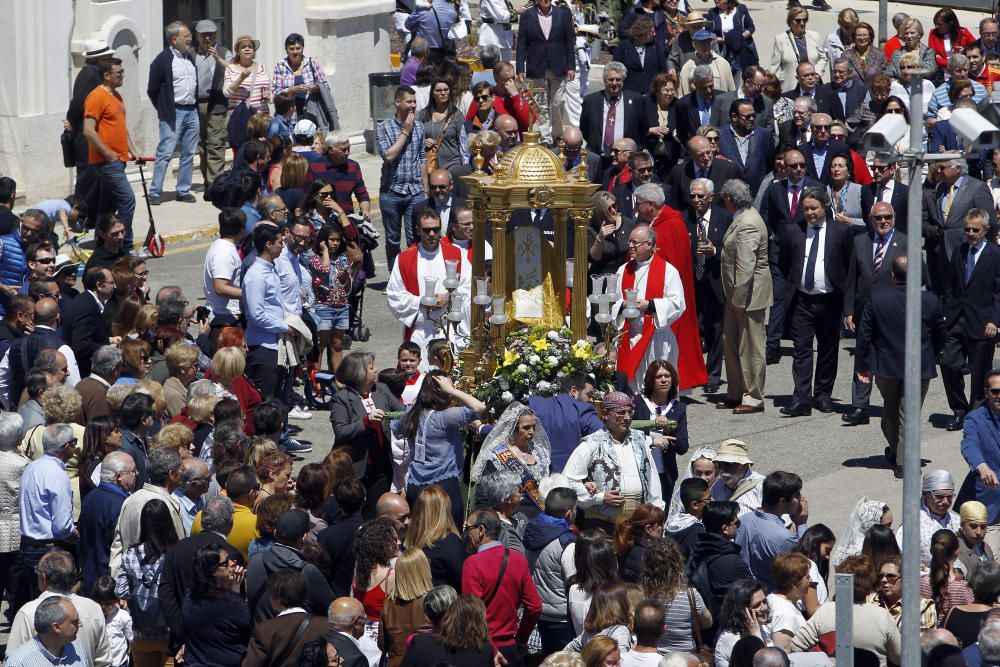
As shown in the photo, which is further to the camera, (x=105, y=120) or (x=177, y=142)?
(x=177, y=142)

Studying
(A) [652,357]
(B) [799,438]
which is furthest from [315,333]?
(B) [799,438]

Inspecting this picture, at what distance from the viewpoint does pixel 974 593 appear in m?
11.2

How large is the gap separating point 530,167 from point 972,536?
13.8 ft

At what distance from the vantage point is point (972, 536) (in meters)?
12.3

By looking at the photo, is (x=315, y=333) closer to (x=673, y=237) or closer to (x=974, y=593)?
(x=673, y=237)

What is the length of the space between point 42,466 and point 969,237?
832cm

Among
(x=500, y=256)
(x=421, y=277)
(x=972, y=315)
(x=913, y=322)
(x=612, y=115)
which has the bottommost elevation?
(x=972, y=315)

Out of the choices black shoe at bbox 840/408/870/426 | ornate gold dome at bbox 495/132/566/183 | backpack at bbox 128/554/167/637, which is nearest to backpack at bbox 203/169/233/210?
ornate gold dome at bbox 495/132/566/183

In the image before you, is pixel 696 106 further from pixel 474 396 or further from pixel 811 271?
pixel 474 396

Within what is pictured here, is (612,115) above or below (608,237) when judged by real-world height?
above

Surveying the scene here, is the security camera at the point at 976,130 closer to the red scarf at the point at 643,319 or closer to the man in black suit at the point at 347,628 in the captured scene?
the man in black suit at the point at 347,628

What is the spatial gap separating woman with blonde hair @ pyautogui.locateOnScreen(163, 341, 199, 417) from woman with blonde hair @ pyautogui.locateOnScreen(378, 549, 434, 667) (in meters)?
3.53

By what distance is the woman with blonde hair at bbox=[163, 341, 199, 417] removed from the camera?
553 inches

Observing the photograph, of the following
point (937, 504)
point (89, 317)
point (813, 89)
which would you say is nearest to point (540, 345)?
point (937, 504)
